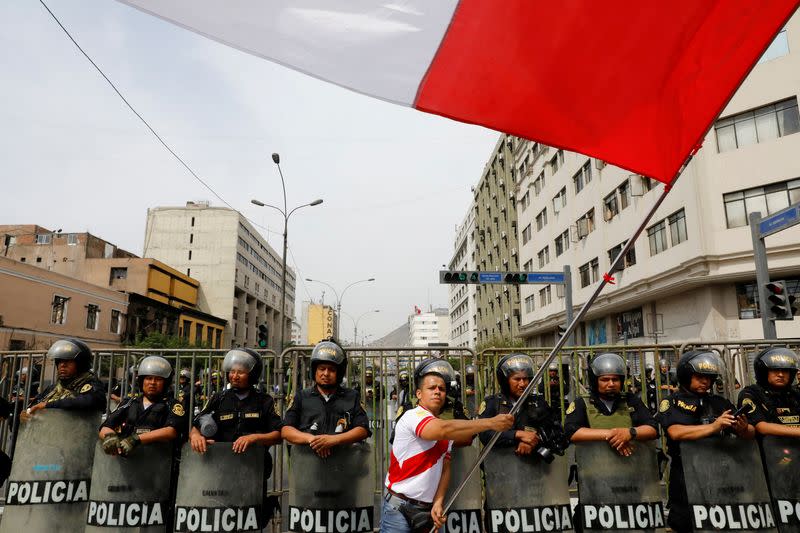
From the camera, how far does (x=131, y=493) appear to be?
4.42 meters

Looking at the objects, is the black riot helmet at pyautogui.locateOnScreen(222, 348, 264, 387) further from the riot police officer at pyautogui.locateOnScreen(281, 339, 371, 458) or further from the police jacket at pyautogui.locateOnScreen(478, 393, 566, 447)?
the police jacket at pyautogui.locateOnScreen(478, 393, 566, 447)

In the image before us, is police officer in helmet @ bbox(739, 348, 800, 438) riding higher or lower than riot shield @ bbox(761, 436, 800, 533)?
higher

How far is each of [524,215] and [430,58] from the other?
42791 millimetres

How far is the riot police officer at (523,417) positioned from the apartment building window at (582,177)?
94.2ft

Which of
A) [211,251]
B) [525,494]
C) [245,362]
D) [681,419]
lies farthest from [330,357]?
[211,251]

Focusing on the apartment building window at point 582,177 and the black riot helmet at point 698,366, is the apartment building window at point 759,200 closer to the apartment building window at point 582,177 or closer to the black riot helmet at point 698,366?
the apartment building window at point 582,177

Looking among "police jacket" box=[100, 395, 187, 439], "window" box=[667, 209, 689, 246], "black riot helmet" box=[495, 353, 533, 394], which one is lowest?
"police jacket" box=[100, 395, 187, 439]

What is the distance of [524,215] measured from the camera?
44.3 meters

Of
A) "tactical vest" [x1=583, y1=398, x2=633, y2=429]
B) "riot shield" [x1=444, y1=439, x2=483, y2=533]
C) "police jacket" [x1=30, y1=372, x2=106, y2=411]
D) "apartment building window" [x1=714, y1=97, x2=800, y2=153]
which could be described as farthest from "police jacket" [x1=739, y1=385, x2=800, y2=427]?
"apartment building window" [x1=714, y1=97, x2=800, y2=153]

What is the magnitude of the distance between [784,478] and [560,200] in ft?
109

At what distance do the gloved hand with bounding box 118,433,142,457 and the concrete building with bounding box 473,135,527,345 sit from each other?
3870 centimetres

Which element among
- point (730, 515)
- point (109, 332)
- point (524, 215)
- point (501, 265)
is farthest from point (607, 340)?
point (109, 332)

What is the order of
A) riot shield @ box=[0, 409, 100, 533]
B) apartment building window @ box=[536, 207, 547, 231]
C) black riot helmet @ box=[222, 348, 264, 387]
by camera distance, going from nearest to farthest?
1. black riot helmet @ box=[222, 348, 264, 387]
2. riot shield @ box=[0, 409, 100, 533]
3. apartment building window @ box=[536, 207, 547, 231]

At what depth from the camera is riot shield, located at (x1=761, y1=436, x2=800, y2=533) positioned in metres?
4.18
